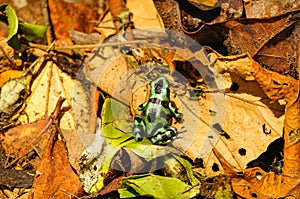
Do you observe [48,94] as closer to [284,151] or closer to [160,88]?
[160,88]

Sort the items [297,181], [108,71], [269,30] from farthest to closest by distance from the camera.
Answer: [108,71] → [269,30] → [297,181]

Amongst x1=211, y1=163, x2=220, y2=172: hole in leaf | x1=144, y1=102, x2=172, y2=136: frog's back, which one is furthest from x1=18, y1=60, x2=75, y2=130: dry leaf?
x1=211, y1=163, x2=220, y2=172: hole in leaf

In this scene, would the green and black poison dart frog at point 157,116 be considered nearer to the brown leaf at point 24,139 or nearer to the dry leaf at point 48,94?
the dry leaf at point 48,94

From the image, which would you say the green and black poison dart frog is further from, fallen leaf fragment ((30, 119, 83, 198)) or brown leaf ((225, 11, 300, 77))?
brown leaf ((225, 11, 300, 77))

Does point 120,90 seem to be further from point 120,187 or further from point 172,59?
point 120,187

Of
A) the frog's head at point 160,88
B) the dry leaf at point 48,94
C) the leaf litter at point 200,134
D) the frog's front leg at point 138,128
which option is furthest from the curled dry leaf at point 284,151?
the dry leaf at point 48,94

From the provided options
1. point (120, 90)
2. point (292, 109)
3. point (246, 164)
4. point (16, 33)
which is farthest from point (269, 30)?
point (16, 33)
